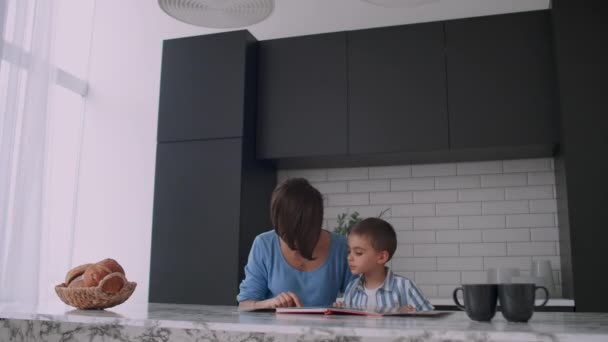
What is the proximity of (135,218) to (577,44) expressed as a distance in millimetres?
3059

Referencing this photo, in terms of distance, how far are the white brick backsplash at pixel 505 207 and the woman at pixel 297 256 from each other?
192 centimetres

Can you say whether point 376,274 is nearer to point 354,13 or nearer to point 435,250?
point 435,250

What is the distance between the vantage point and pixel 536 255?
362 cm

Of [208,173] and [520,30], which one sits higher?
[520,30]

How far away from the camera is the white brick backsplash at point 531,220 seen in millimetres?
3639

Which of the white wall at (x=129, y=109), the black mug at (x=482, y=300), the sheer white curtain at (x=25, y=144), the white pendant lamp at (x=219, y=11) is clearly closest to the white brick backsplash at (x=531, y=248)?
the white wall at (x=129, y=109)

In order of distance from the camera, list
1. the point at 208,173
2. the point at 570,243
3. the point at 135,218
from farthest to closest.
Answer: the point at 135,218 → the point at 208,173 → the point at 570,243

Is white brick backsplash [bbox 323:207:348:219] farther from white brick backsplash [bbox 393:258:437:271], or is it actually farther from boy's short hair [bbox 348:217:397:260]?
boy's short hair [bbox 348:217:397:260]

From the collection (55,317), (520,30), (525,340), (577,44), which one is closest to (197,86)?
(520,30)

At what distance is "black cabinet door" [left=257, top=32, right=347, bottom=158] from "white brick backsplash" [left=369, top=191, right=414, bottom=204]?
464mm

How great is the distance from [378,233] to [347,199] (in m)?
2.12

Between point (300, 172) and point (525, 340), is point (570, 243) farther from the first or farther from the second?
point (525, 340)

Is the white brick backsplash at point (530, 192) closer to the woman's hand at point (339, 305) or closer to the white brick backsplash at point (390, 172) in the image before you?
the white brick backsplash at point (390, 172)

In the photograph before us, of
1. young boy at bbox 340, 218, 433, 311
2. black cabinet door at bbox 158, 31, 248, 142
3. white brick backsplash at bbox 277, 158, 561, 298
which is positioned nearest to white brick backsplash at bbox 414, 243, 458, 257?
white brick backsplash at bbox 277, 158, 561, 298
